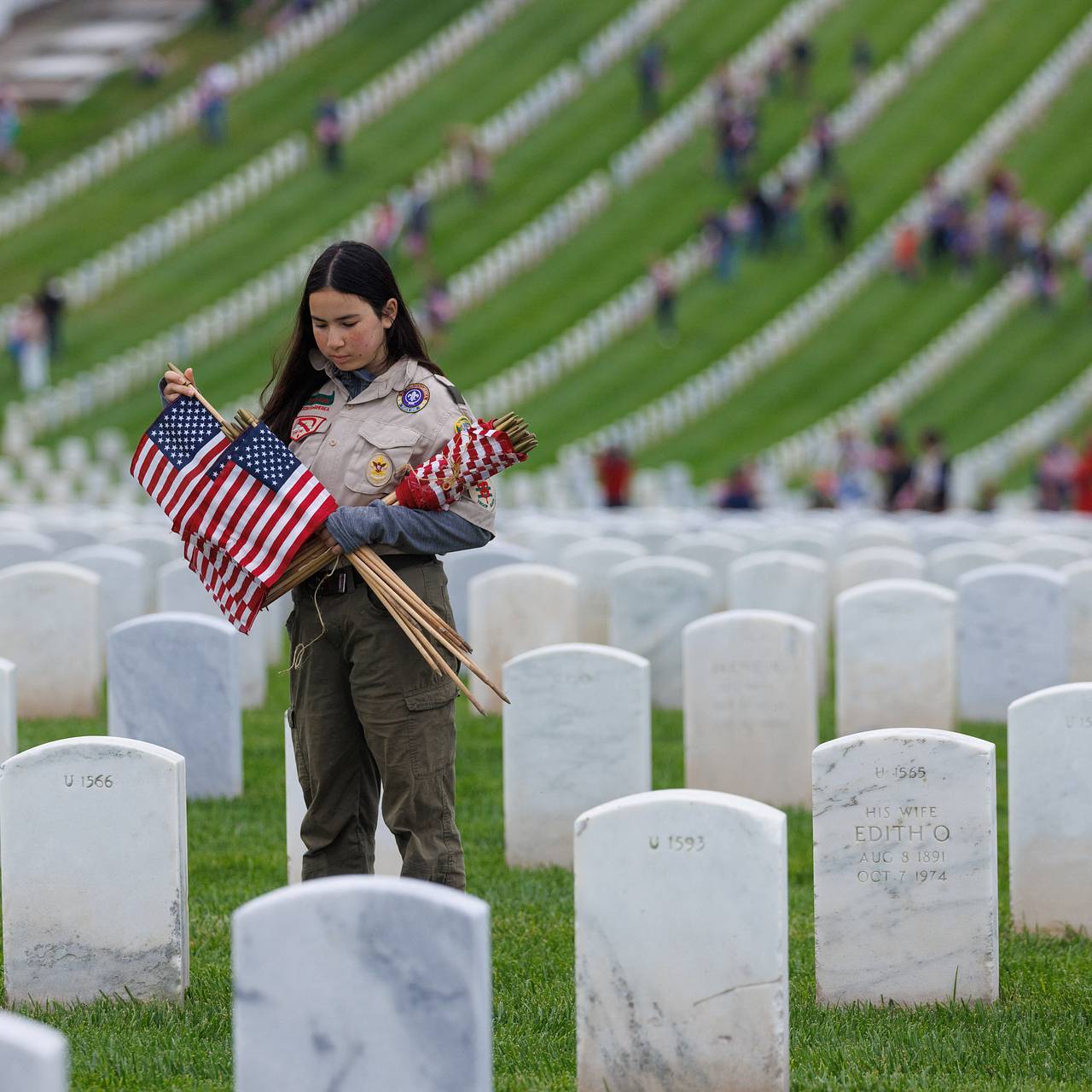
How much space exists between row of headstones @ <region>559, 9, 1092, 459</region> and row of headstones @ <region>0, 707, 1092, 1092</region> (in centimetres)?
2649

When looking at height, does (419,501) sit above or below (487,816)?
above

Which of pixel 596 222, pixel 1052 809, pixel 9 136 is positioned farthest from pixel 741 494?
pixel 9 136

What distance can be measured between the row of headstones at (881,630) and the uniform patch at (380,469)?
5.68m

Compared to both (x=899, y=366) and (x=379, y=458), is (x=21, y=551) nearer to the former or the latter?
(x=379, y=458)

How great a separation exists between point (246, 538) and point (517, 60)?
46060mm

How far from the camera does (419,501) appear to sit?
19.3 ft

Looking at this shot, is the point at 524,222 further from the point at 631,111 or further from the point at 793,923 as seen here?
the point at 793,923

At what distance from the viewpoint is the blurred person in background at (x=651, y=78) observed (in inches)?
1870

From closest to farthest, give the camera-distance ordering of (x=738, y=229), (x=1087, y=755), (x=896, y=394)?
(x=1087, y=755), (x=896, y=394), (x=738, y=229)

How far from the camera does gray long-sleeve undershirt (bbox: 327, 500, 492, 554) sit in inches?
230

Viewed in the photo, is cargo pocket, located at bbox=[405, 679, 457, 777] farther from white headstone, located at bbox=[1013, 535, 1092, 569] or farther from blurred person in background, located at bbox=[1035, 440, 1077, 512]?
blurred person in background, located at bbox=[1035, 440, 1077, 512]

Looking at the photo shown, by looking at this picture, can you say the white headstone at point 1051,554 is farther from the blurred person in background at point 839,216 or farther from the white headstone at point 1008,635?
the blurred person in background at point 839,216

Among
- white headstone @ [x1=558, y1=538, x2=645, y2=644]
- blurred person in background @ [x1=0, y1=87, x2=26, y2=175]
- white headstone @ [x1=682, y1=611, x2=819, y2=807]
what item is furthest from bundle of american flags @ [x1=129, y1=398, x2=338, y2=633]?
blurred person in background @ [x1=0, y1=87, x2=26, y2=175]

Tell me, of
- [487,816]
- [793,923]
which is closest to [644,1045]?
[793,923]
